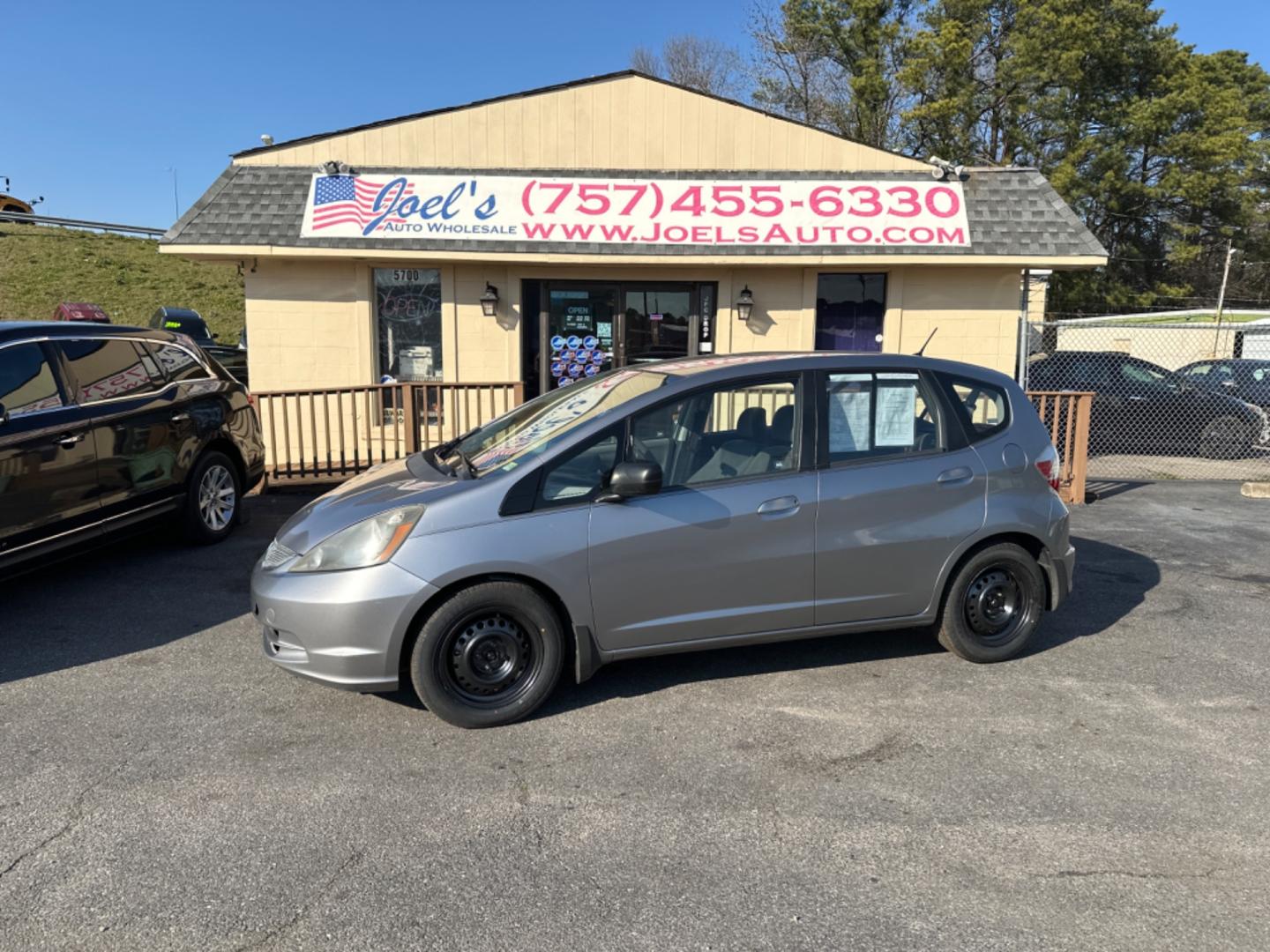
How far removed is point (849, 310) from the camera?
10.9m

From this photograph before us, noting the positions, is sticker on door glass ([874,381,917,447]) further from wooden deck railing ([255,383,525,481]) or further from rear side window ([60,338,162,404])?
wooden deck railing ([255,383,525,481])

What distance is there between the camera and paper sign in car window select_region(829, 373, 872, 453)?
14.3ft

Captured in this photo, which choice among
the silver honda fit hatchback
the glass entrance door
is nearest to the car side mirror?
the silver honda fit hatchback

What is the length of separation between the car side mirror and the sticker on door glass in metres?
1.27

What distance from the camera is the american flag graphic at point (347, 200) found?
1016 cm

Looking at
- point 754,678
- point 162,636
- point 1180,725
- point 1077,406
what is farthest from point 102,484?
point 1077,406

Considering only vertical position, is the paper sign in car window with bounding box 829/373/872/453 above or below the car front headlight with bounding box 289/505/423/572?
above

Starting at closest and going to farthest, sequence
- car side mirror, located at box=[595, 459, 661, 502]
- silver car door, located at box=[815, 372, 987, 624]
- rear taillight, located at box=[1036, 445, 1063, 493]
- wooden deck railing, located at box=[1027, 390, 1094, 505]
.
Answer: car side mirror, located at box=[595, 459, 661, 502]
silver car door, located at box=[815, 372, 987, 624]
rear taillight, located at box=[1036, 445, 1063, 493]
wooden deck railing, located at box=[1027, 390, 1094, 505]

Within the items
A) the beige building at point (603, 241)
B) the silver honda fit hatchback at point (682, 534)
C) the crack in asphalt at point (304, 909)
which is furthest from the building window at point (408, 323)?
the crack in asphalt at point (304, 909)

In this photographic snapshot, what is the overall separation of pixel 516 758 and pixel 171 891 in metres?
1.32

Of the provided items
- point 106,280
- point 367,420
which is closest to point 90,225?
point 106,280

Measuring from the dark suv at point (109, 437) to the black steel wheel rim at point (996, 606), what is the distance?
5437 millimetres

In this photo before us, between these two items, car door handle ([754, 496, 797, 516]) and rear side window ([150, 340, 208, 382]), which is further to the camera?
rear side window ([150, 340, 208, 382])

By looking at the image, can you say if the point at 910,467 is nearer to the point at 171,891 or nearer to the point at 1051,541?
the point at 1051,541
